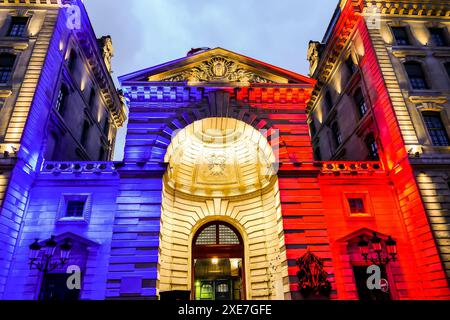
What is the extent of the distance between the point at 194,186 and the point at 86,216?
7.56 meters

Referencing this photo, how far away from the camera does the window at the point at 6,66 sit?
65.8 ft

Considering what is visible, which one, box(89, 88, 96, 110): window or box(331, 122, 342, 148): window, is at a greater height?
box(89, 88, 96, 110): window

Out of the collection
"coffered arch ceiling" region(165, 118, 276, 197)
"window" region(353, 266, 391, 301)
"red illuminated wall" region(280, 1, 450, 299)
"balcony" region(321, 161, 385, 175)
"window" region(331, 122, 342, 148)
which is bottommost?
"window" region(353, 266, 391, 301)

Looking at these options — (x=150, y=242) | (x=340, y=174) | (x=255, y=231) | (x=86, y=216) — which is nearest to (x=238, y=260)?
(x=255, y=231)

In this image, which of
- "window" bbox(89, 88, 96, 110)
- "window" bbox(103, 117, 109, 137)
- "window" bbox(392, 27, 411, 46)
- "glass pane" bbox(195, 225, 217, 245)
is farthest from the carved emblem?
"window" bbox(392, 27, 411, 46)

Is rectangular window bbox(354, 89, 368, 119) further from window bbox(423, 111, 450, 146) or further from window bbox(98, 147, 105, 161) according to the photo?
window bbox(98, 147, 105, 161)

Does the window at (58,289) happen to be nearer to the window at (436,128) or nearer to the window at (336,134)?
the window at (436,128)

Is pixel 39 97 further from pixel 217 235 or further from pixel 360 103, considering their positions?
pixel 360 103

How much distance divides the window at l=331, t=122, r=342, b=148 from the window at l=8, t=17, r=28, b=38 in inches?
1027

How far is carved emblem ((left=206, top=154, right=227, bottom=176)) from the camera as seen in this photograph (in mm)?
22844

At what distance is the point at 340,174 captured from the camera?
1902cm

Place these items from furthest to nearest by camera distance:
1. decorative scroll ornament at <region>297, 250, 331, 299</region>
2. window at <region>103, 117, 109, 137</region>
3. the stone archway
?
1. window at <region>103, 117, 109, 137</region>
2. the stone archway
3. decorative scroll ornament at <region>297, 250, 331, 299</region>

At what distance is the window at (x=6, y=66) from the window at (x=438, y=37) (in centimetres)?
3009

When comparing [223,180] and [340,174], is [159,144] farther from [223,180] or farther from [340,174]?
[340,174]
